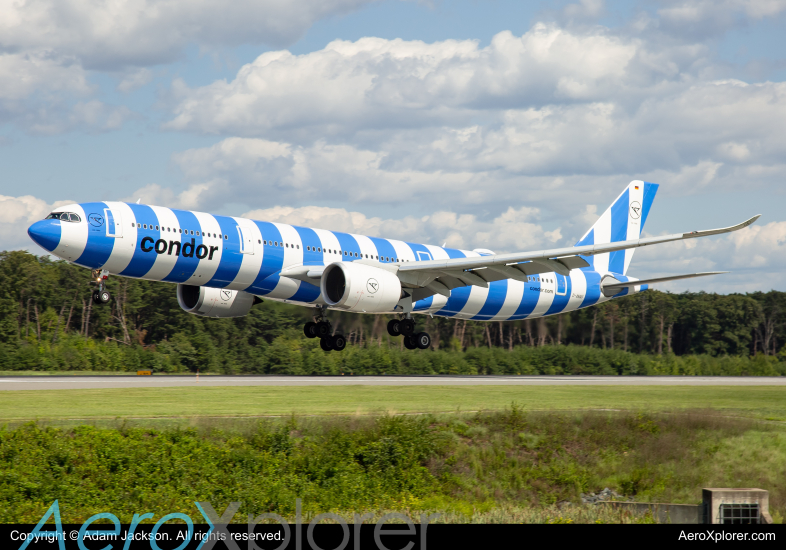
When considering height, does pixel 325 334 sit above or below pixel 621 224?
below

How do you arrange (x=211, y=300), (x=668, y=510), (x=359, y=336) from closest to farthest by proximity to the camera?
(x=668, y=510) < (x=211, y=300) < (x=359, y=336)

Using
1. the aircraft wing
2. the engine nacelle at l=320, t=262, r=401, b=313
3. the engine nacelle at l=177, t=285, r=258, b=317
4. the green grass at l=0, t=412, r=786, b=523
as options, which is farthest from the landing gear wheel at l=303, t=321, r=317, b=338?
the green grass at l=0, t=412, r=786, b=523

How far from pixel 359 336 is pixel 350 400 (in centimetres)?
1824

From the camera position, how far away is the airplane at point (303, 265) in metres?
29.8

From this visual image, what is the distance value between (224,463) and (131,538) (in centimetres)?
410

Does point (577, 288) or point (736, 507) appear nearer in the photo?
point (736, 507)

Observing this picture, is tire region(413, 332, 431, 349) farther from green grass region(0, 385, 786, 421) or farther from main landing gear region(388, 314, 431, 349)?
green grass region(0, 385, 786, 421)

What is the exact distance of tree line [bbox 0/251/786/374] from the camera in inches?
2076

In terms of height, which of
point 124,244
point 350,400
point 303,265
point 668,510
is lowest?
point 668,510

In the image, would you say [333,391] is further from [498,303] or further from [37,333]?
[37,333]

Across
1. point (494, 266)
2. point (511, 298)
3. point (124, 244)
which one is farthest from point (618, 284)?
point (124, 244)

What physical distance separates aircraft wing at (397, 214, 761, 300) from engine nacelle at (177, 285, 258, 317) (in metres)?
7.63

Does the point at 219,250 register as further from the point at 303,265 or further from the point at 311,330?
the point at 311,330

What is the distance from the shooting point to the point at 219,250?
31.9 meters
